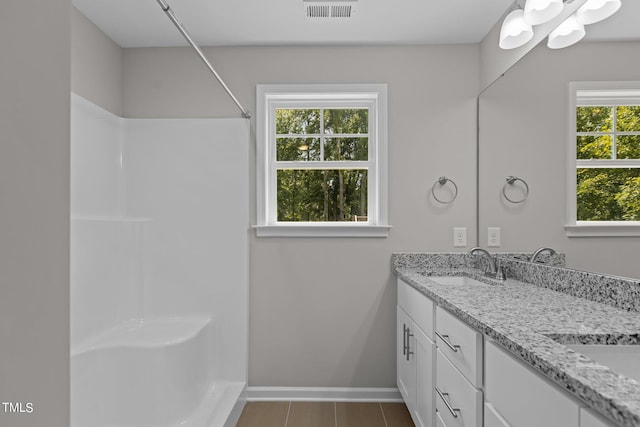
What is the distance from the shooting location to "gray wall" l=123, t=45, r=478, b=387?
2.78 meters

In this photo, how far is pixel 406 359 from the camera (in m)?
2.43

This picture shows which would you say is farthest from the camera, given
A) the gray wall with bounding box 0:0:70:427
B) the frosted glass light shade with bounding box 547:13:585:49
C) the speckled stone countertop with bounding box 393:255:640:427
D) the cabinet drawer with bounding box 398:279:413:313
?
the cabinet drawer with bounding box 398:279:413:313

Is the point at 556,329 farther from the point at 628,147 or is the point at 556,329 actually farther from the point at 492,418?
the point at 628,147

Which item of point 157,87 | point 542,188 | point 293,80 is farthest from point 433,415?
point 157,87

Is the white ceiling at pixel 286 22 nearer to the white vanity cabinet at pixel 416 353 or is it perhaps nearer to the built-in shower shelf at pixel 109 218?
the built-in shower shelf at pixel 109 218

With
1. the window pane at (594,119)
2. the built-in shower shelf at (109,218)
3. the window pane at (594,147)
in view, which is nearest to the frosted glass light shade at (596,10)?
the window pane at (594,119)

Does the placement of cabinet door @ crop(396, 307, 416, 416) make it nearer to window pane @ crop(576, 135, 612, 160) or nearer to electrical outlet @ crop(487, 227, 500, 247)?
electrical outlet @ crop(487, 227, 500, 247)

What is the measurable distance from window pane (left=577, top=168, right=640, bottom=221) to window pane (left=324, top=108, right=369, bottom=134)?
5.06ft

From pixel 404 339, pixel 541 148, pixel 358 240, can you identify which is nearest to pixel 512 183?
pixel 541 148

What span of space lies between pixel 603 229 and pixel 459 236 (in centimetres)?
119

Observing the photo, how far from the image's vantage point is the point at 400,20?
2486 millimetres

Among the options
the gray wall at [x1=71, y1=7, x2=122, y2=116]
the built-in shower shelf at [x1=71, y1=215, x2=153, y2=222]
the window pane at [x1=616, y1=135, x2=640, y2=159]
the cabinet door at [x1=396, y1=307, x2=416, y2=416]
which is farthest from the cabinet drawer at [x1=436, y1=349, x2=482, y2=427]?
the gray wall at [x1=71, y1=7, x2=122, y2=116]

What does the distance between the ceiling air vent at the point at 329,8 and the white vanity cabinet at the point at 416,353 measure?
5.33 ft

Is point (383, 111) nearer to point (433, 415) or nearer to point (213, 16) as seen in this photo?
point (213, 16)
